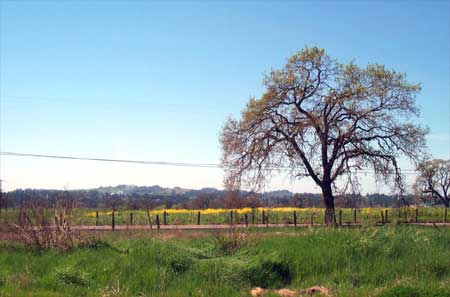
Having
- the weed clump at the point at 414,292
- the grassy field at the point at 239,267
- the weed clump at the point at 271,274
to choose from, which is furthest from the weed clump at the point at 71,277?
the weed clump at the point at 414,292

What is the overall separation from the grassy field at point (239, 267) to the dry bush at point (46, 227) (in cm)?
51

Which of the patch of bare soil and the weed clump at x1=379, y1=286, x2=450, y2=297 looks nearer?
the weed clump at x1=379, y1=286, x2=450, y2=297

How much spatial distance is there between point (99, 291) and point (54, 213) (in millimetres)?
5998

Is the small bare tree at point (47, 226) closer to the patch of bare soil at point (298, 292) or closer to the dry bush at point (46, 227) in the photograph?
the dry bush at point (46, 227)

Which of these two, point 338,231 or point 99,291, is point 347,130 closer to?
point 338,231

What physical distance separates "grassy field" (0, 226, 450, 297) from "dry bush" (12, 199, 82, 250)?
51 centimetres

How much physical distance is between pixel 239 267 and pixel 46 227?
6.93 m

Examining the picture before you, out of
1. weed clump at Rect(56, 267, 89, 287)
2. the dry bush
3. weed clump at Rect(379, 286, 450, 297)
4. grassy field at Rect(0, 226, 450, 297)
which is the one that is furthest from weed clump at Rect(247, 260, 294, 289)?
the dry bush

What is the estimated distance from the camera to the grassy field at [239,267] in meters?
10.3

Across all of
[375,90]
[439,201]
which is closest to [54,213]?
[375,90]

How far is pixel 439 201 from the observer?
82.2 meters

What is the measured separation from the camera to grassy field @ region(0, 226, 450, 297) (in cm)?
1029

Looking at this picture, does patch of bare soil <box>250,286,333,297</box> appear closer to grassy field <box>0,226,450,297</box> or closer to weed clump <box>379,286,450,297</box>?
grassy field <box>0,226,450,297</box>

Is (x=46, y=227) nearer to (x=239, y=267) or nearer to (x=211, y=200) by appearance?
(x=239, y=267)
